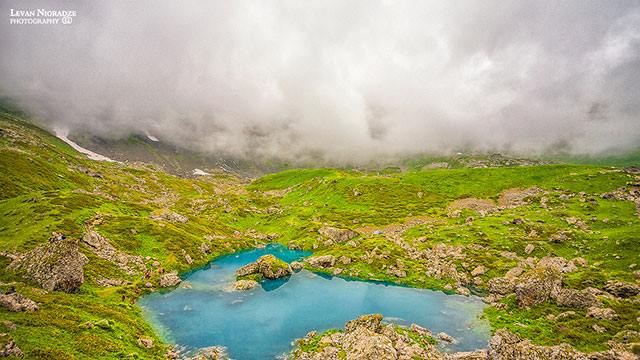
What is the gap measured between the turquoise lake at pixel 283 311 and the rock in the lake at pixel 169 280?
3.90 m

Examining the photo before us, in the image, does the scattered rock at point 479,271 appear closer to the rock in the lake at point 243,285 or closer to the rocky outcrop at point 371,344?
the rocky outcrop at point 371,344

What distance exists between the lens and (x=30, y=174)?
185250 millimetres

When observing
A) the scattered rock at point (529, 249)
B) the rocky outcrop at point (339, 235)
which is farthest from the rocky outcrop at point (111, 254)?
the scattered rock at point (529, 249)

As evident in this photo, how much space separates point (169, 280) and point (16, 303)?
41.0 meters

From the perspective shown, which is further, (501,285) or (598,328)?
(501,285)

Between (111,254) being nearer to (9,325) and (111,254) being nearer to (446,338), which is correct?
(9,325)

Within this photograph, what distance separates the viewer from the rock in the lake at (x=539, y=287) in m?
68.3

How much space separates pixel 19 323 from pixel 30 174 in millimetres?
192646

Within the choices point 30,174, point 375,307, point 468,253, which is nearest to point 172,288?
point 375,307

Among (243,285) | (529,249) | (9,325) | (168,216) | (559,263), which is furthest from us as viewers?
(168,216)

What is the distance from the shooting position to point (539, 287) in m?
69.0

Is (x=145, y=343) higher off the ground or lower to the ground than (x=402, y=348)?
higher

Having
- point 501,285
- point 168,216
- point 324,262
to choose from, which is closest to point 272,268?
point 324,262

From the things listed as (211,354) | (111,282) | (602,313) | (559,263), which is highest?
(559,263)
